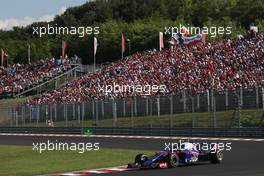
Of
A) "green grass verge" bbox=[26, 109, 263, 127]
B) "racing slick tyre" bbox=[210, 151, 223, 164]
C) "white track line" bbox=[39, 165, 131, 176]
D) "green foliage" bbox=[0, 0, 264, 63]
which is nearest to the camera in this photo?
"white track line" bbox=[39, 165, 131, 176]

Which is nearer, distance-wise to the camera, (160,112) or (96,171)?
(96,171)

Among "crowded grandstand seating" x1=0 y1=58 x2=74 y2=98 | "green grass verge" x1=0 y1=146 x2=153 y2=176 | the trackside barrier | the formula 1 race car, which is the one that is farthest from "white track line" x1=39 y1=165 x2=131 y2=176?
"crowded grandstand seating" x1=0 y1=58 x2=74 y2=98

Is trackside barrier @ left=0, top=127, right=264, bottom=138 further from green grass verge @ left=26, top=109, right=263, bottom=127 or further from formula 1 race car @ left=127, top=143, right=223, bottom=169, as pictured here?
formula 1 race car @ left=127, top=143, right=223, bottom=169

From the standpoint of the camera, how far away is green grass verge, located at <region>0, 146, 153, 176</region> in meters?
19.6

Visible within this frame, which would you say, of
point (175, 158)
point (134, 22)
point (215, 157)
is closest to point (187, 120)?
point (215, 157)

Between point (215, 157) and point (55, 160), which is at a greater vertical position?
point (215, 157)

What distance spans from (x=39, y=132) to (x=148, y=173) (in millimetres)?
29763

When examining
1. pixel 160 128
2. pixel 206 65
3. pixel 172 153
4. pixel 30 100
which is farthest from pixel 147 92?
pixel 172 153

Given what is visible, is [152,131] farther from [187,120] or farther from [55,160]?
[55,160]

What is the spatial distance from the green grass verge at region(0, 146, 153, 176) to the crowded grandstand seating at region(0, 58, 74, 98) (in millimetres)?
37822

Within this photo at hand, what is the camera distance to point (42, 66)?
6981cm

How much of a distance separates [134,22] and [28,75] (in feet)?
99.3

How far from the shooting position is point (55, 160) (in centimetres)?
2273

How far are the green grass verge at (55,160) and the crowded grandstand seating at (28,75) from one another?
37.8m
